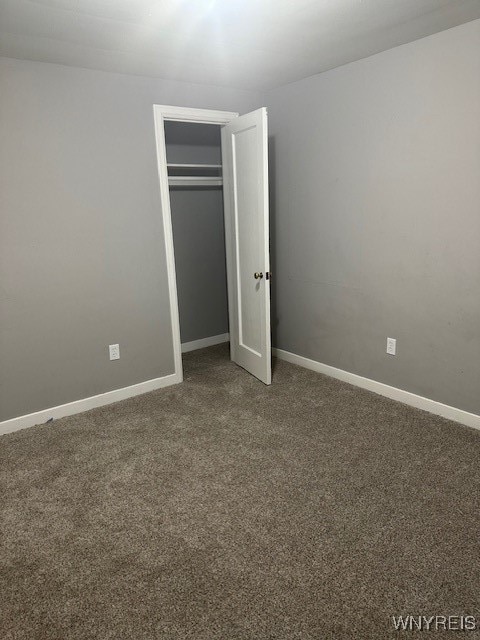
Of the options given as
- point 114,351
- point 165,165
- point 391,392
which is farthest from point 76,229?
point 391,392

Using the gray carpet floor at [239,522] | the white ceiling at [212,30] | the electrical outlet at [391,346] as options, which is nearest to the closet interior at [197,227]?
the white ceiling at [212,30]

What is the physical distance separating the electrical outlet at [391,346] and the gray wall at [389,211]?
0.03 meters

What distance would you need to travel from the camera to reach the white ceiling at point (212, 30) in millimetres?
1910

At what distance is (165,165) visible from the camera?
3117 mm

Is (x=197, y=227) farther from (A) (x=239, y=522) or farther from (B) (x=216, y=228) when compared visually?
(A) (x=239, y=522)

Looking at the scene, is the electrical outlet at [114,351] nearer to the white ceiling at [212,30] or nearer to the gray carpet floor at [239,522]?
the gray carpet floor at [239,522]

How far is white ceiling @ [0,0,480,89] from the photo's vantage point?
1.91 m

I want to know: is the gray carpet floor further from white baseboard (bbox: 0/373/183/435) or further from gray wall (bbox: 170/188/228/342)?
gray wall (bbox: 170/188/228/342)

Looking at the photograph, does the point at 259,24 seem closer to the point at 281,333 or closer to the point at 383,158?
the point at 383,158

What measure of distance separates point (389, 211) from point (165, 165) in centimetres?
164

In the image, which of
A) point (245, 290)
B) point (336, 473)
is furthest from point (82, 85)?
point (336, 473)

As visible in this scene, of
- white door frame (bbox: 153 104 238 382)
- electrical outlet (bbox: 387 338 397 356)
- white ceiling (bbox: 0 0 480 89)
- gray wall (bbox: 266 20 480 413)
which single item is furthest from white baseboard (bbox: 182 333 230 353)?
white ceiling (bbox: 0 0 480 89)

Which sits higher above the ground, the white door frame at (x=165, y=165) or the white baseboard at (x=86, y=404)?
the white door frame at (x=165, y=165)

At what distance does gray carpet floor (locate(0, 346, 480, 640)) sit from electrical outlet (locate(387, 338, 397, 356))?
1.25 ft
